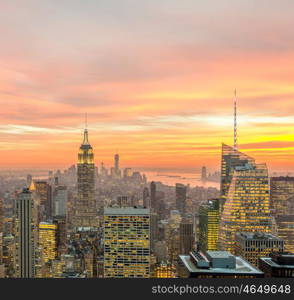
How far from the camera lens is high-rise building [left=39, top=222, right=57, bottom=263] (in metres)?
17.8

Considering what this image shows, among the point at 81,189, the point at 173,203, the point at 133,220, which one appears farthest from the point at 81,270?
the point at 81,189

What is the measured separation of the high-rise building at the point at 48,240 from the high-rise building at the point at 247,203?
8.15m

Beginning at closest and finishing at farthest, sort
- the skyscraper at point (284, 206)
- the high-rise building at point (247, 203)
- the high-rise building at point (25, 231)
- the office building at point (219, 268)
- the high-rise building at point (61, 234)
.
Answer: the office building at point (219, 268), the high-rise building at point (25, 231), the skyscraper at point (284, 206), the high-rise building at point (247, 203), the high-rise building at point (61, 234)

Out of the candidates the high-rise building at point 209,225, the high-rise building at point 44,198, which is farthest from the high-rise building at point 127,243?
the high-rise building at point 44,198

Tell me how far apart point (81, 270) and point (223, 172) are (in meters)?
8.50

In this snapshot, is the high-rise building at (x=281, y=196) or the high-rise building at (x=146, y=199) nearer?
the high-rise building at (x=146, y=199)

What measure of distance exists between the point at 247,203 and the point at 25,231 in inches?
419

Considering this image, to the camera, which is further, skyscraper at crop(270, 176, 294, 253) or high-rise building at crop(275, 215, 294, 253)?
skyscraper at crop(270, 176, 294, 253)

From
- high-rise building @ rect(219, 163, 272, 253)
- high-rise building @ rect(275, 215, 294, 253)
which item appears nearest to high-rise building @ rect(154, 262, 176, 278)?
high-rise building @ rect(219, 163, 272, 253)

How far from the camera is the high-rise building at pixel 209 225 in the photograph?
18.4 m

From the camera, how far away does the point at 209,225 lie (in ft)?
62.6

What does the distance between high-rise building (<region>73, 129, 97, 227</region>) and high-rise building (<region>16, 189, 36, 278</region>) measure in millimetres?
3880

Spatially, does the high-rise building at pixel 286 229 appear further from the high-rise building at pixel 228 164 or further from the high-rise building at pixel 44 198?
the high-rise building at pixel 44 198

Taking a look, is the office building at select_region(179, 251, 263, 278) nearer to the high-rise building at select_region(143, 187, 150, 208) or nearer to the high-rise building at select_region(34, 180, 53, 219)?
the high-rise building at select_region(143, 187, 150, 208)
